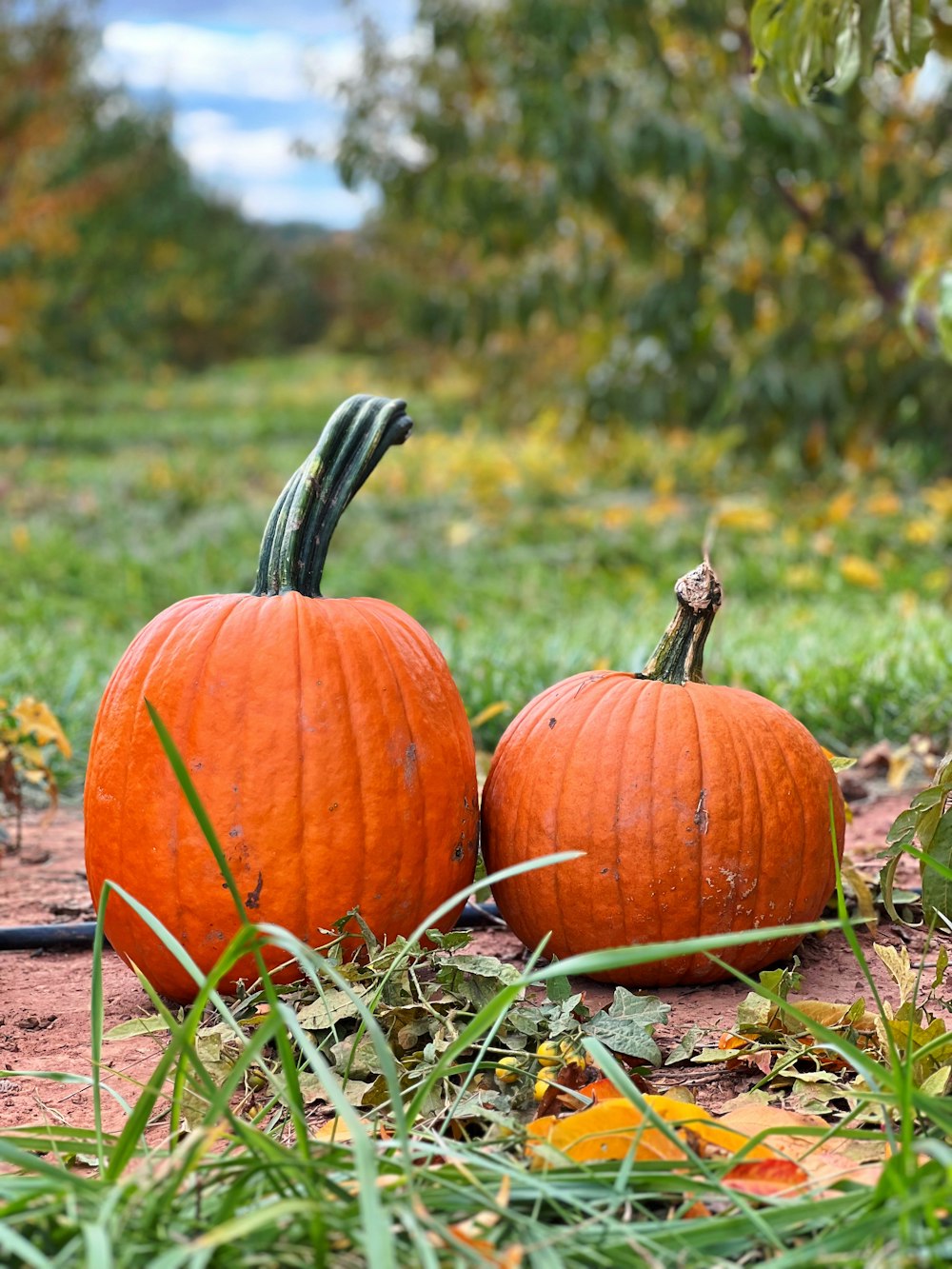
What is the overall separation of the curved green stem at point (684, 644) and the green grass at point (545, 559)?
979 mm

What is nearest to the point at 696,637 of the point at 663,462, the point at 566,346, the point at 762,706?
the point at 762,706

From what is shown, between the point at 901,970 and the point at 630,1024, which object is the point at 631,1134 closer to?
the point at 630,1024

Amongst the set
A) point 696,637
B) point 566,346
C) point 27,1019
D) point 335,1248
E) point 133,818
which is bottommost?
point 27,1019

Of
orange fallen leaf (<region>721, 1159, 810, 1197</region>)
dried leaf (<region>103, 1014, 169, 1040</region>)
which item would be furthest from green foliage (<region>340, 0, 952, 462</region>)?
orange fallen leaf (<region>721, 1159, 810, 1197</region>)

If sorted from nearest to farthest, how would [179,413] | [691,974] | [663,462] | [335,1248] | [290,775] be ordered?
[335,1248]
[290,775]
[691,974]
[663,462]
[179,413]

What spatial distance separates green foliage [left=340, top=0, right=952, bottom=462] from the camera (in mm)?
5582

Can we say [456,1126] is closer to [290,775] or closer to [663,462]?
[290,775]

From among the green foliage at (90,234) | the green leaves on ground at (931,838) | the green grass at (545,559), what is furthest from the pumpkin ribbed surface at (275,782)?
the green foliage at (90,234)

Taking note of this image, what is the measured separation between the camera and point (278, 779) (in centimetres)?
164

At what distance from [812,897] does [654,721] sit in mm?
351

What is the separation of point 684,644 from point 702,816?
0.28m

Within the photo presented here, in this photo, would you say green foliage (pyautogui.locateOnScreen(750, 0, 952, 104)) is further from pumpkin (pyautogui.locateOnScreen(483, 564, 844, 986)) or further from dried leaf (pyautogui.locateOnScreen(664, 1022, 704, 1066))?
dried leaf (pyautogui.locateOnScreen(664, 1022, 704, 1066))

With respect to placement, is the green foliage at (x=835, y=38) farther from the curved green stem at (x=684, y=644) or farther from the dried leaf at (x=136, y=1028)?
the dried leaf at (x=136, y=1028)

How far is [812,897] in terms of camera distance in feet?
5.90
